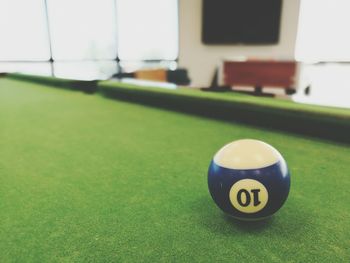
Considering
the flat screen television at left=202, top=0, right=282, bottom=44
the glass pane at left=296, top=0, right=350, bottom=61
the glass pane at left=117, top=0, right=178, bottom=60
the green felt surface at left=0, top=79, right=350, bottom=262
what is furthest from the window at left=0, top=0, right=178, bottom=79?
the green felt surface at left=0, top=79, right=350, bottom=262

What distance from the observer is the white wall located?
5.71m

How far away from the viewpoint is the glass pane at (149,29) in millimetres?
7367

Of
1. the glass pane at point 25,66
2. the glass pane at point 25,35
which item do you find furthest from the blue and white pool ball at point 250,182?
the glass pane at point 25,35

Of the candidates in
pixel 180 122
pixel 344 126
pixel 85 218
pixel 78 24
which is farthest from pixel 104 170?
pixel 78 24

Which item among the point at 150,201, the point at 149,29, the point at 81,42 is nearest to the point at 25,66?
the point at 81,42

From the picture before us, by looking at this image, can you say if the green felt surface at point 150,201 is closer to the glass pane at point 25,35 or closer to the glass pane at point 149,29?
the glass pane at point 149,29

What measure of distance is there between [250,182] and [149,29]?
897 cm

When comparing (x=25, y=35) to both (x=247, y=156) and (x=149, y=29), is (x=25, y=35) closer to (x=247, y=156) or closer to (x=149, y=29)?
(x=149, y=29)

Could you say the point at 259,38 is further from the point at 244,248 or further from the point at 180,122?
the point at 244,248

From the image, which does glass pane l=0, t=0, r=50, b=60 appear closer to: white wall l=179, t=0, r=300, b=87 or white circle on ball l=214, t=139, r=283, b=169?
white wall l=179, t=0, r=300, b=87

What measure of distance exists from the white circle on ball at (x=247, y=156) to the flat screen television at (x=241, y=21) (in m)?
5.21

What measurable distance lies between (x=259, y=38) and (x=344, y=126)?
15.0 feet

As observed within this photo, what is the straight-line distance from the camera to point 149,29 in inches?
360

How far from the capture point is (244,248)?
0.73 metres
